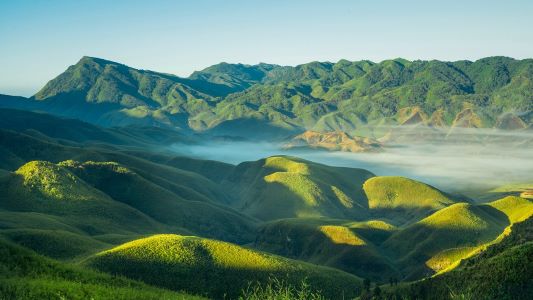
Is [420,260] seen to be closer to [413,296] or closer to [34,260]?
[413,296]

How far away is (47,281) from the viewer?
56.3 metres

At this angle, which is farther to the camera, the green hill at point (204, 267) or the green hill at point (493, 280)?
the green hill at point (204, 267)

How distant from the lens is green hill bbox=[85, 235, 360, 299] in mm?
114812

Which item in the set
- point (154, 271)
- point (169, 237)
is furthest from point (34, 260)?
point (169, 237)

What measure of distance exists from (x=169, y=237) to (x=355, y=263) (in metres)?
89.1

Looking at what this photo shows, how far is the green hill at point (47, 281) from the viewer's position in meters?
47.9

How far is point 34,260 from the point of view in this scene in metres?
65.1

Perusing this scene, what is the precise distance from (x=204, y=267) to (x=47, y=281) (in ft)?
226

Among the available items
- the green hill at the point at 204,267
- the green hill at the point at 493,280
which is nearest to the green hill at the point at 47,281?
the green hill at the point at 204,267

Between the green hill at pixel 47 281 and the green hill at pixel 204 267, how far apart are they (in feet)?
125

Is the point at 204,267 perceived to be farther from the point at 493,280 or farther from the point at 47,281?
the point at 47,281

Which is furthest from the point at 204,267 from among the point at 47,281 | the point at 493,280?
the point at 47,281

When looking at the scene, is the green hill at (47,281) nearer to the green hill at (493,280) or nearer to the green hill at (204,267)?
the green hill at (204,267)

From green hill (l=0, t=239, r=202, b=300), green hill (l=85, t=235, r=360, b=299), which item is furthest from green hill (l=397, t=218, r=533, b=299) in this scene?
green hill (l=0, t=239, r=202, b=300)
